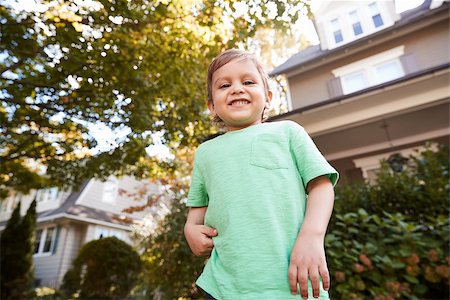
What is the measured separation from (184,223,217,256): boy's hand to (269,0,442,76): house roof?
1060 cm

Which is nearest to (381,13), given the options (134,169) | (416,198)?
(416,198)

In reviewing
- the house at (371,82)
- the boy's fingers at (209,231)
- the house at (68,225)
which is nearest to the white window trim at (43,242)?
the house at (68,225)

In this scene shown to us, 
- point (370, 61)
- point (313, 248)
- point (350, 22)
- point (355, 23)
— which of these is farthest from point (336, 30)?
point (313, 248)

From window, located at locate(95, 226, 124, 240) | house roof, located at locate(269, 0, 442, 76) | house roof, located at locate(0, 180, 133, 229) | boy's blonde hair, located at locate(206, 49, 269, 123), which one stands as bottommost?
window, located at locate(95, 226, 124, 240)

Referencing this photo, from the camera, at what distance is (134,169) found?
7227 mm

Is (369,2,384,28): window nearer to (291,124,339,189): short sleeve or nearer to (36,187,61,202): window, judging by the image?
(291,124,339,189): short sleeve

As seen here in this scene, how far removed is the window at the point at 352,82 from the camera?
10.3 metres

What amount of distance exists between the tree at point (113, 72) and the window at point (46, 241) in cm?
1108

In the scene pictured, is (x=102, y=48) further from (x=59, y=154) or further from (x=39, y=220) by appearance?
(x=39, y=220)

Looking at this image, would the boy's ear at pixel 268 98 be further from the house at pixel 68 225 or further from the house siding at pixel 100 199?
the house siding at pixel 100 199

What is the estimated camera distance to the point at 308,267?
0.94m

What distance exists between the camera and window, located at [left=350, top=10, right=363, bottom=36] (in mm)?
10954

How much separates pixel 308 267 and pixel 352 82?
35.3ft

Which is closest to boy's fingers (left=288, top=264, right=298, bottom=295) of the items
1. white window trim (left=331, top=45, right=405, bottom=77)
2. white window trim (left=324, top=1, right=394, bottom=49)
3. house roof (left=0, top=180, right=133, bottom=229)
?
white window trim (left=331, top=45, right=405, bottom=77)
